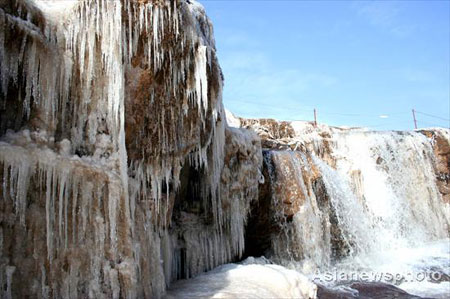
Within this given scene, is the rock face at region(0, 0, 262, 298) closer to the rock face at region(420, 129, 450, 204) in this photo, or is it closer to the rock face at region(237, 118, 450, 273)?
the rock face at region(237, 118, 450, 273)

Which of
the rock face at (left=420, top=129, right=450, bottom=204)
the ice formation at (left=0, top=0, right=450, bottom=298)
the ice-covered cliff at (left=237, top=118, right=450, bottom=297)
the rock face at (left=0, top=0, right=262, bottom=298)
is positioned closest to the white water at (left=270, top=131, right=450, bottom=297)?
the ice-covered cliff at (left=237, top=118, right=450, bottom=297)

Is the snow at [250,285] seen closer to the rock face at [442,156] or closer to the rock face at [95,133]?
the rock face at [95,133]

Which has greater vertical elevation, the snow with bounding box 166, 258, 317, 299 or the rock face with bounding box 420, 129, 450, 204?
the rock face with bounding box 420, 129, 450, 204

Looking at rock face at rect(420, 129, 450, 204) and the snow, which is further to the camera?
rock face at rect(420, 129, 450, 204)

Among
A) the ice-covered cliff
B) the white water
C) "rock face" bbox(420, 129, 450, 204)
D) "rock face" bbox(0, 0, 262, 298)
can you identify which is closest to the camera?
"rock face" bbox(0, 0, 262, 298)

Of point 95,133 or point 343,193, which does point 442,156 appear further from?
point 95,133

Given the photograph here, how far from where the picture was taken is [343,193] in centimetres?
1219

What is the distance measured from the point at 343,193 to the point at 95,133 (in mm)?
8803

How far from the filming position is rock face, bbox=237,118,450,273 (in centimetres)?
1036

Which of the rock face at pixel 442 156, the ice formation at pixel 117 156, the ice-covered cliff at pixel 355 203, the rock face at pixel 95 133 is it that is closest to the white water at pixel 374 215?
the ice-covered cliff at pixel 355 203

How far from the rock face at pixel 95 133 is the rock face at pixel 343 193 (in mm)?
3948

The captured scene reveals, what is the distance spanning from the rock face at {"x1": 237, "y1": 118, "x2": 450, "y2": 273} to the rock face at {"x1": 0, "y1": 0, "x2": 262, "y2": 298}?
3948mm

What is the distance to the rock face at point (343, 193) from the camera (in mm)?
10359

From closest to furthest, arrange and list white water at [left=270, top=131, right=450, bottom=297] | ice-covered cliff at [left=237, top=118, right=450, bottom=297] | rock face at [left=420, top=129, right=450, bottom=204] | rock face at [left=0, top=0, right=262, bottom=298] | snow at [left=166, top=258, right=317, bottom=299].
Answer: rock face at [left=0, top=0, right=262, bottom=298]
snow at [left=166, top=258, right=317, bottom=299]
white water at [left=270, top=131, right=450, bottom=297]
ice-covered cliff at [left=237, top=118, right=450, bottom=297]
rock face at [left=420, top=129, right=450, bottom=204]
